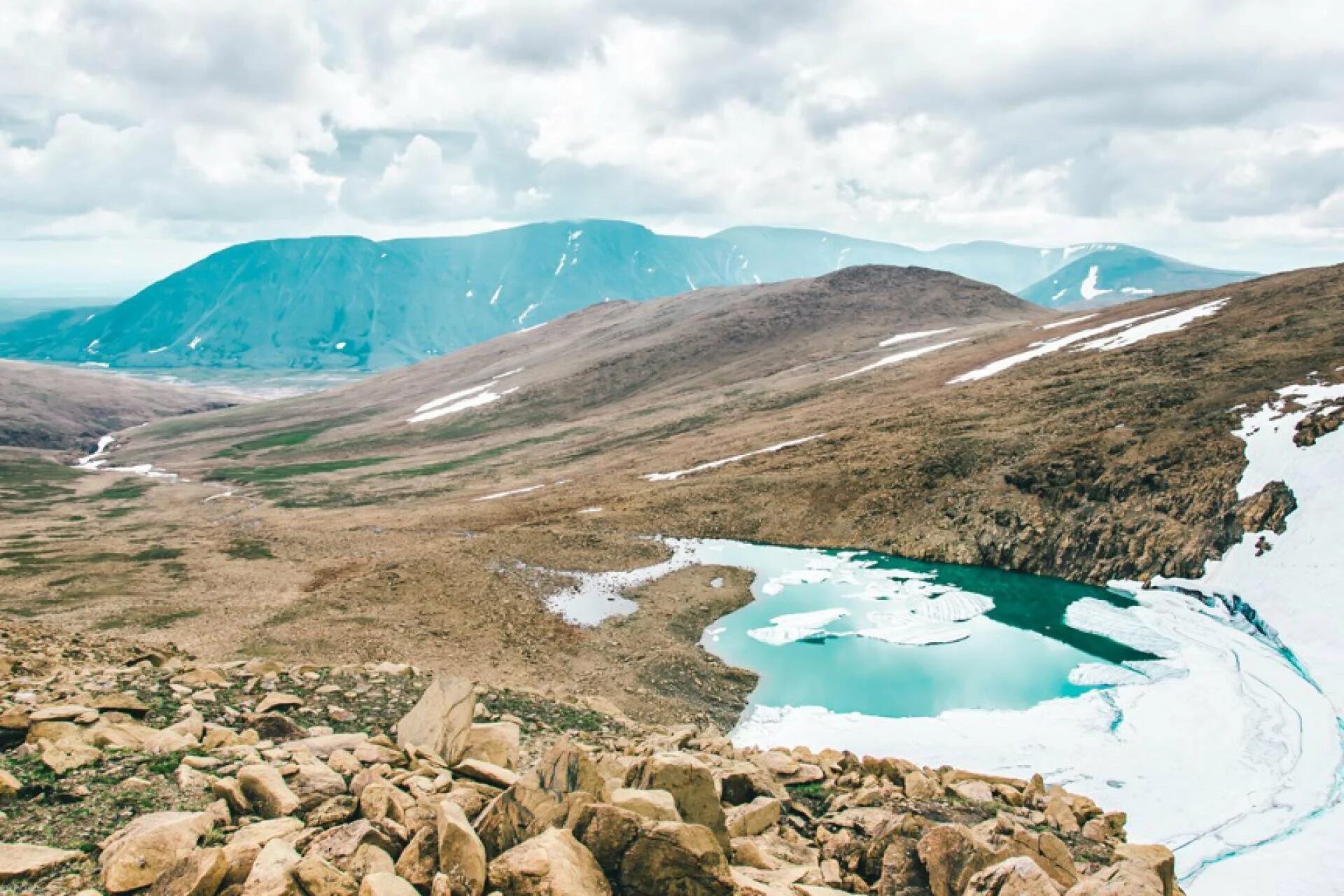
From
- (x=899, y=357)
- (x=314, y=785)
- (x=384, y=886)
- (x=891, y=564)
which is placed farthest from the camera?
(x=899, y=357)

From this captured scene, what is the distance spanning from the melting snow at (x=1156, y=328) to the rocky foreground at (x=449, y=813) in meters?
67.3

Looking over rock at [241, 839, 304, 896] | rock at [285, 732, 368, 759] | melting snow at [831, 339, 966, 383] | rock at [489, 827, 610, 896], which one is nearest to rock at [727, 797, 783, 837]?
rock at [489, 827, 610, 896]

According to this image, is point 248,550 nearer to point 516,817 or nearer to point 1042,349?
point 516,817

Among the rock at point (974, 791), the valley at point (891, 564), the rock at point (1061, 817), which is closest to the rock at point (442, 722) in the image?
the rock at point (974, 791)

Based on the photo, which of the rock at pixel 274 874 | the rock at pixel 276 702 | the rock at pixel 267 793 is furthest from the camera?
the rock at pixel 276 702

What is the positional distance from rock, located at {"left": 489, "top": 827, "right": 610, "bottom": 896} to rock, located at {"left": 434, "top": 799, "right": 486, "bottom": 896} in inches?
6.7

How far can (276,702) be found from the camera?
666 inches

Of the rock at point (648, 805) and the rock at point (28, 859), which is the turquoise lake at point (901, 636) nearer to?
the rock at point (648, 805)

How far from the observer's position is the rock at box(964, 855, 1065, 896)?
903 centimetres

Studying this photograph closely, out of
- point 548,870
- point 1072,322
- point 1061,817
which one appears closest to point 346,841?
point 548,870

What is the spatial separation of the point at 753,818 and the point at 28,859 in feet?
32.5

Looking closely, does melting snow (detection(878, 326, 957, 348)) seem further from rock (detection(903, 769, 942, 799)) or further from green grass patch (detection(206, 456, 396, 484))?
rock (detection(903, 769, 942, 799))

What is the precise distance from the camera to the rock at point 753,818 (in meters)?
12.2

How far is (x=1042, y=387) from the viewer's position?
6419 cm
